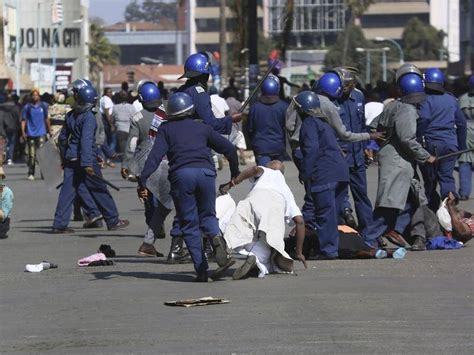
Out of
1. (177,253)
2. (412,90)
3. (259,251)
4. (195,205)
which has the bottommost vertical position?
(177,253)

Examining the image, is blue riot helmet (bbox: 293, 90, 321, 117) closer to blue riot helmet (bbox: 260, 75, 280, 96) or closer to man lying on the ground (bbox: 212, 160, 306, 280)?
man lying on the ground (bbox: 212, 160, 306, 280)

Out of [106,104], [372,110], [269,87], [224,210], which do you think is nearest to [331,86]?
[224,210]

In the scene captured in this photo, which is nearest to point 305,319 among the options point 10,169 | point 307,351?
point 307,351

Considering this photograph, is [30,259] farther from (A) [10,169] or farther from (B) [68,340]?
(A) [10,169]

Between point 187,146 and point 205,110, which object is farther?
point 205,110

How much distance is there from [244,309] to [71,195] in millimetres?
7592

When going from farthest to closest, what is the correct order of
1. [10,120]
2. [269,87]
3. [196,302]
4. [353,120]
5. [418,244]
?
[10,120] → [269,87] → [353,120] → [418,244] → [196,302]

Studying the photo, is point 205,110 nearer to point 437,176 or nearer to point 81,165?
point 437,176

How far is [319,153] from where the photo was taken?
13.8 m

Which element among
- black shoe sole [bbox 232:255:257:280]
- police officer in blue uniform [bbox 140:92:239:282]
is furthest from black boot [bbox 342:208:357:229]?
police officer in blue uniform [bbox 140:92:239:282]

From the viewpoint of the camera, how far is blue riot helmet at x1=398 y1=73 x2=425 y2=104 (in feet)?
46.7

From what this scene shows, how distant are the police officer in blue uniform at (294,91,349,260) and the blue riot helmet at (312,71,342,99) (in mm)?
907

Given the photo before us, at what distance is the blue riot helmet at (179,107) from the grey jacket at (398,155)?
104 inches

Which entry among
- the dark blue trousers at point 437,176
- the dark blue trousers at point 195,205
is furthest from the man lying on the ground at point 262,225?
the dark blue trousers at point 437,176
